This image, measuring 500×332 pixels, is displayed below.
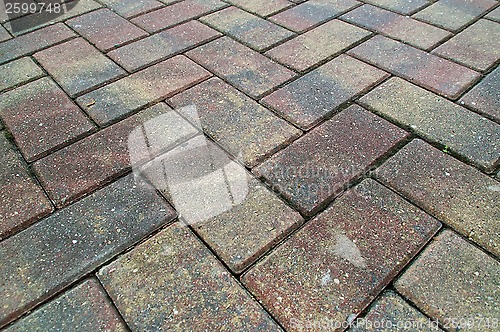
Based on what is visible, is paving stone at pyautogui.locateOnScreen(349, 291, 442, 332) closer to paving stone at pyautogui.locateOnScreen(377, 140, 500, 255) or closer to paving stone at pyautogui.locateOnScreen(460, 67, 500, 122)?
paving stone at pyautogui.locateOnScreen(377, 140, 500, 255)

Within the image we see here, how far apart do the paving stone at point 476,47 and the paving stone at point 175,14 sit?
1499 mm

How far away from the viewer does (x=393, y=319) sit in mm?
1197

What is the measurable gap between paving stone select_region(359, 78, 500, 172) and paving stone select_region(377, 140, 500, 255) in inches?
3.5

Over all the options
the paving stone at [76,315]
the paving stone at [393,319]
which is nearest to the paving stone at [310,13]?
the paving stone at [393,319]

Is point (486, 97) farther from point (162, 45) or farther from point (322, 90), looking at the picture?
point (162, 45)

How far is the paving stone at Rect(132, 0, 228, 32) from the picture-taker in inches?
105

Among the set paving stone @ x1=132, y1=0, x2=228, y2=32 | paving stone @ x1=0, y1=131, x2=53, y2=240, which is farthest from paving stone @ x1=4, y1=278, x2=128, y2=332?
paving stone @ x1=132, y1=0, x2=228, y2=32

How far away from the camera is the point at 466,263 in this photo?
4.33 feet

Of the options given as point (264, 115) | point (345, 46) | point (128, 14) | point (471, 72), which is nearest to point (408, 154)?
point (264, 115)

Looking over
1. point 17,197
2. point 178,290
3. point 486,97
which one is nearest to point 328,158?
point 178,290

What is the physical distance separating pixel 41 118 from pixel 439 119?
1847mm

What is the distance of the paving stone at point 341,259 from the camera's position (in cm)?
123

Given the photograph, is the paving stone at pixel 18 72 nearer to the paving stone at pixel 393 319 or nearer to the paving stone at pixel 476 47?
the paving stone at pixel 393 319

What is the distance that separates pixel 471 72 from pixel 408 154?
79 centimetres
